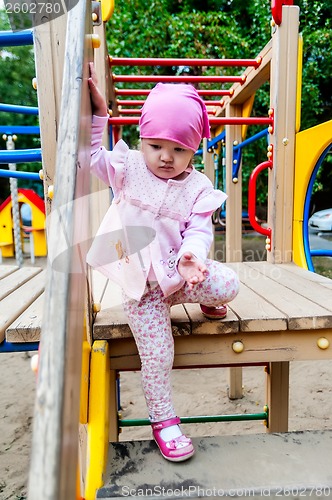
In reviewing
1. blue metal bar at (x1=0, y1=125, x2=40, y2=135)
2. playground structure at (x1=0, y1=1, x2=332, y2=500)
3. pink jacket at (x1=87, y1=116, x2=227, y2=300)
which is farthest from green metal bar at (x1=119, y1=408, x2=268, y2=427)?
blue metal bar at (x1=0, y1=125, x2=40, y2=135)

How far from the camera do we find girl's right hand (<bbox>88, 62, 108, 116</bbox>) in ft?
2.95

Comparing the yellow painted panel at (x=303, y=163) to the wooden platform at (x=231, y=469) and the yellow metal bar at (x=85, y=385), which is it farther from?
the yellow metal bar at (x=85, y=385)

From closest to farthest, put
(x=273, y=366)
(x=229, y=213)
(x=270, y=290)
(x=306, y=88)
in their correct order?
1. (x=270, y=290)
2. (x=273, y=366)
3. (x=229, y=213)
4. (x=306, y=88)

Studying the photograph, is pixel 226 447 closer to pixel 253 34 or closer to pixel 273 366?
pixel 273 366

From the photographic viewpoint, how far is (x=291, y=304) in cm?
129

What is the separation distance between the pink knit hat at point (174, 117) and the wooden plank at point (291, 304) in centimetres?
53

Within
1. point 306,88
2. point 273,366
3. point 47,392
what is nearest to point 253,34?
point 306,88

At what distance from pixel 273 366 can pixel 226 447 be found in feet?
2.87

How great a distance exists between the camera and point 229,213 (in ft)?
11.0

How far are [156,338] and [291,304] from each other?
0.47 m

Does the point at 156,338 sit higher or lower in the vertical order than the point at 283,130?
lower

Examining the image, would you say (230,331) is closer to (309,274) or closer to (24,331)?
(24,331)

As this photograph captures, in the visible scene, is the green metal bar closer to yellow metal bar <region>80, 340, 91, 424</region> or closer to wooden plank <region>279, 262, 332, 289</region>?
wooden plank <region>279, 262, 332, 289</region>

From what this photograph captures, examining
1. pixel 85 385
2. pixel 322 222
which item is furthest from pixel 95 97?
pixel 322 222
